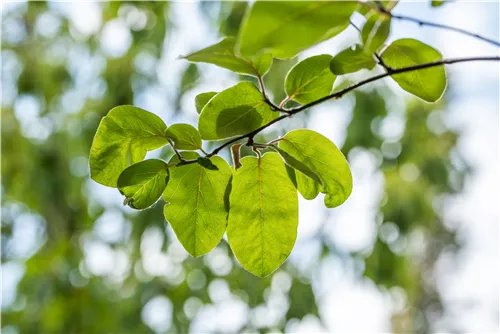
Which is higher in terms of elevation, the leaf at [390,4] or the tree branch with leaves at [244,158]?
the leaf at [390,4]

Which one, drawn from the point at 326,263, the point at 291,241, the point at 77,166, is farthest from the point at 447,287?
the point at 291,241

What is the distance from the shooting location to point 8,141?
3061mm

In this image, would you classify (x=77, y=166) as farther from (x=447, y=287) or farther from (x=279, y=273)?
(x=447, y=287)

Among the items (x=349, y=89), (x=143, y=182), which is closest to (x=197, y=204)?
(x=143, y=182)

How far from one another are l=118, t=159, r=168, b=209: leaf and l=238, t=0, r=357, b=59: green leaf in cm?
15

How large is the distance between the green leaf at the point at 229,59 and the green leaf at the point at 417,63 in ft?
0.31

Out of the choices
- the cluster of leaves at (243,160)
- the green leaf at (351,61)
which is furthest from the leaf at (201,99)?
the green leaf at (351,61)

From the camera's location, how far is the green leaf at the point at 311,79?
408 millimetres

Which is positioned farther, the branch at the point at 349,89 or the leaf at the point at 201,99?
the leaf at the point at 201,99

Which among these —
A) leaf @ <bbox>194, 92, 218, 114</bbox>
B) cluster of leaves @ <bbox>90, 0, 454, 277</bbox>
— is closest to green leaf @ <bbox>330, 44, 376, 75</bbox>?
cluster of leaves @ <bbox>90, 0, 454, 277</bbox>

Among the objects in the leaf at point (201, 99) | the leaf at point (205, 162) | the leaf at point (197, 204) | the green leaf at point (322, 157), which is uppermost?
the leaf at point (201, 99)

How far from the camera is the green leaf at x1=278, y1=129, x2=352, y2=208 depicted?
15.8 inches

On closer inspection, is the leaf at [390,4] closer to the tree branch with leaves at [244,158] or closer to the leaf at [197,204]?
the tree branch with leaves at [244,158]

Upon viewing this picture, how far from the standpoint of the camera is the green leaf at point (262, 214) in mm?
402
